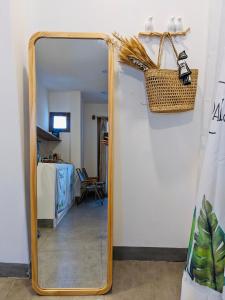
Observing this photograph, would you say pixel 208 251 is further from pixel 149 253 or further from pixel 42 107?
pixel 42 107

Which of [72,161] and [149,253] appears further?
[149,253]

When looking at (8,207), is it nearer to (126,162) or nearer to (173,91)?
(126,162)

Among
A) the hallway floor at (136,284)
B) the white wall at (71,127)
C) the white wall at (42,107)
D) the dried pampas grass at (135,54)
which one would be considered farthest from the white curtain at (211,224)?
the white wall at (42,107)

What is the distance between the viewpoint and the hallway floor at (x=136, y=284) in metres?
1.58

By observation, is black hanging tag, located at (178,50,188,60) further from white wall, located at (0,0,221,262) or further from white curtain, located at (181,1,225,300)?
white curtain, located at (181,1,225,300)

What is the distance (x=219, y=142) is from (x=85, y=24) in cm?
130

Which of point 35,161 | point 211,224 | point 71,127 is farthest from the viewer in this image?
point 71,127

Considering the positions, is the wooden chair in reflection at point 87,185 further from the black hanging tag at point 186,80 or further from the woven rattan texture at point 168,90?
the black hanging tag at point 186,80

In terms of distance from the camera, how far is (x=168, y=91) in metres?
1.69

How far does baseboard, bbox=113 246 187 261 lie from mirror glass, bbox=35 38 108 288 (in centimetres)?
29

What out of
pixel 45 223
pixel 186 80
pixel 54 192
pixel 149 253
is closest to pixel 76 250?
pixel 45 223

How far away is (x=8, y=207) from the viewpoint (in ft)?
5.65

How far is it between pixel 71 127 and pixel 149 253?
3.84ft

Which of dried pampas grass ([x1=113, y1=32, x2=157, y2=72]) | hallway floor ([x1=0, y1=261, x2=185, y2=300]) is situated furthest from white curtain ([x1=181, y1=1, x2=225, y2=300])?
dried pampas grass ([x1=113, y1=32, x2=157, y2=72])
